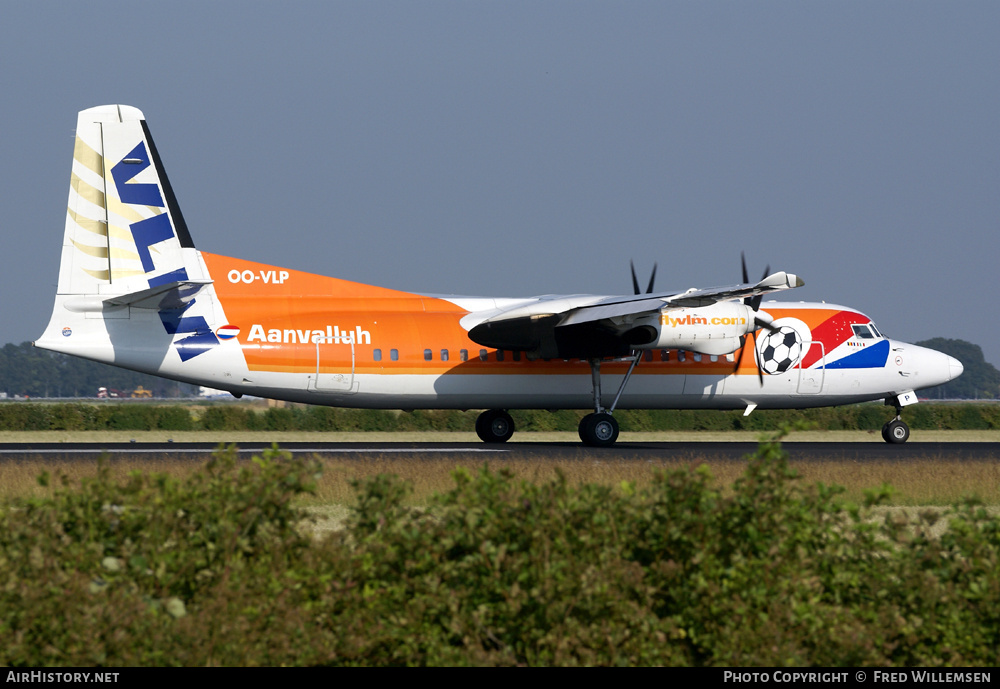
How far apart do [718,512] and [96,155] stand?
20.8 metres

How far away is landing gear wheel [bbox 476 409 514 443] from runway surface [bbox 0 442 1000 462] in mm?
851

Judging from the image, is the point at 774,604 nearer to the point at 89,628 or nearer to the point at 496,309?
the point at 89,628

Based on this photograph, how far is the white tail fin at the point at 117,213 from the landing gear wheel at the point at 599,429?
11.0 meters

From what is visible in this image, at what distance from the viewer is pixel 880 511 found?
50.3ft

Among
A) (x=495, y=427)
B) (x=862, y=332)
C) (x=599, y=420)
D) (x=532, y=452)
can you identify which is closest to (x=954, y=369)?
(x=862, y=332)

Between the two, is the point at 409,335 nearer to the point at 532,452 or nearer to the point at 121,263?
the point at 532,452

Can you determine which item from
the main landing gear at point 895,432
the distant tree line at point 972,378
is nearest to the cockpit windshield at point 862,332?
the main landing gear at point 895,432

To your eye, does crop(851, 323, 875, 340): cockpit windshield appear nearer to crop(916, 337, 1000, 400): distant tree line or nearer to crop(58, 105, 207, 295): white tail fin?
crop(58, 105, 207, 295): white tail fin

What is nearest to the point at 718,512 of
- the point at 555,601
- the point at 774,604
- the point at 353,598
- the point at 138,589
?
the point at 774,604

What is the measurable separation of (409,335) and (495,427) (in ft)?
15.5

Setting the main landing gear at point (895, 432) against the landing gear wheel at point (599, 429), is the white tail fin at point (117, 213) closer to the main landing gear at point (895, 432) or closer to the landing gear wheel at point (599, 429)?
the landing gear wheel at point (599, 429)

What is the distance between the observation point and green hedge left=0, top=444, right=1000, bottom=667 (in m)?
6.20

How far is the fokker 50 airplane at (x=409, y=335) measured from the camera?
77.2 feet

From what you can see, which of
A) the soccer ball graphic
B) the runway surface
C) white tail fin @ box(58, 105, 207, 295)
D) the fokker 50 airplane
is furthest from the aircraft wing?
white tail fin @ box(58, 105, 207, 295)
